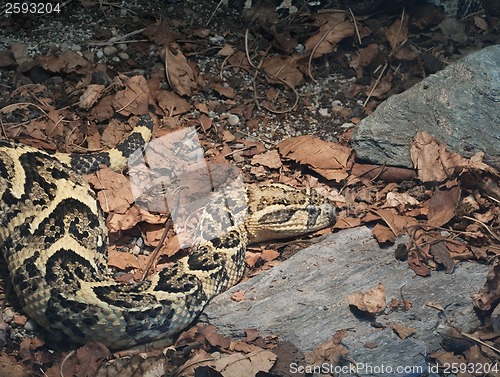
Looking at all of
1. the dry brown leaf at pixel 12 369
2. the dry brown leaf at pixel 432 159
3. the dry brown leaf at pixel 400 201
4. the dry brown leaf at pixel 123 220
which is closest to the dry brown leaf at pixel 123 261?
the dry brown leaf at pixel 123 220

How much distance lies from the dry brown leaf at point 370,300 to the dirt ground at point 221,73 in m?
0.82

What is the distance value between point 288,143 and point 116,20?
199 centimetres

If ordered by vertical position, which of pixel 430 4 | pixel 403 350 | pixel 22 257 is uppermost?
pixel 430 4

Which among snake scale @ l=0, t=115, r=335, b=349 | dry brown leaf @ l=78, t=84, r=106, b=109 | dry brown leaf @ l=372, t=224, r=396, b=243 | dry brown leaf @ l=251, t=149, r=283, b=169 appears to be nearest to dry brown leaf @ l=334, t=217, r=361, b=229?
snake scale @ l=0, t=115, r=335, b=349

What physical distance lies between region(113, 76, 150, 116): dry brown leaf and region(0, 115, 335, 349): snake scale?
1.05 ft

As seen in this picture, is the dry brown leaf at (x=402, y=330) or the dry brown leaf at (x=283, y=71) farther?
the dry brown leaf at (x=283, y=71)

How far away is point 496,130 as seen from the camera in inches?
216

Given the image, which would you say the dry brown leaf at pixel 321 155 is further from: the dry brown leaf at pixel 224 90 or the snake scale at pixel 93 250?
the dry brown leaf at pixel 224 90

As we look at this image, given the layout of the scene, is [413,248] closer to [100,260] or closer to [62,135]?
[100,260]

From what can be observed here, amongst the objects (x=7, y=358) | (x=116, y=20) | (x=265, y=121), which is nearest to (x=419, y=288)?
(x=265, y=121)

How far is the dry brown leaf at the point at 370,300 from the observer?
464 cm

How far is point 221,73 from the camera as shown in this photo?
6.55 meters

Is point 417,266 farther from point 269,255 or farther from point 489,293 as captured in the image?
point 269,255

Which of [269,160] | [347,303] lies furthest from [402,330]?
[269,160]
